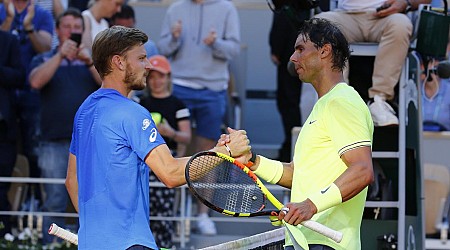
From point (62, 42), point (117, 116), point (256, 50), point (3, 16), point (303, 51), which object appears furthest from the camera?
point (256, 50)

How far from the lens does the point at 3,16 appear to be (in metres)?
11.3

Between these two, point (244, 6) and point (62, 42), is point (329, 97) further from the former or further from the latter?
point (244, 6)

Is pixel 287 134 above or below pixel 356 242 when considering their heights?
below

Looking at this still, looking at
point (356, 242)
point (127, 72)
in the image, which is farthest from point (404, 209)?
point (127, 72)

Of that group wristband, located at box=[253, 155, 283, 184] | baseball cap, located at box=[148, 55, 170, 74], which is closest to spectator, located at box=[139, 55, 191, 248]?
baseball cap, located at box=[148, 55, 170, 74]

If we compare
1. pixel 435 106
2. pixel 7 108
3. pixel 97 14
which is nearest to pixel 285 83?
pixel 435 106

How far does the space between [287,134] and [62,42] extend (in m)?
2.54

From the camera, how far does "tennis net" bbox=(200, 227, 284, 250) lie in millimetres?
5863

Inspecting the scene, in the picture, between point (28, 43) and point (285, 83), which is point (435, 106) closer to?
point (285, 83)

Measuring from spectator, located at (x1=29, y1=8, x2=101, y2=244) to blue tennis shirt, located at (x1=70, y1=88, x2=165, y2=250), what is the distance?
4.93 metres

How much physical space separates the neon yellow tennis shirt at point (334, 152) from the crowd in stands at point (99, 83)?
12.9 feet

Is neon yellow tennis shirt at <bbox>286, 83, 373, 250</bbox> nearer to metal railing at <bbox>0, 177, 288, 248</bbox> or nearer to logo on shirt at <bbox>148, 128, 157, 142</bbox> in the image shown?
logo on shirt at <bbox>148, 128, 157, 142</bbox>

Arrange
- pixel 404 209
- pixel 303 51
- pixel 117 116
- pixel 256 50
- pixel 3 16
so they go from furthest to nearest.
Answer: pixel 256 50 < pixel 3 16 < pixel 404 209 < pixel 303 51 < pixel 117 116

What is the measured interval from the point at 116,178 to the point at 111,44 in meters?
0.70
